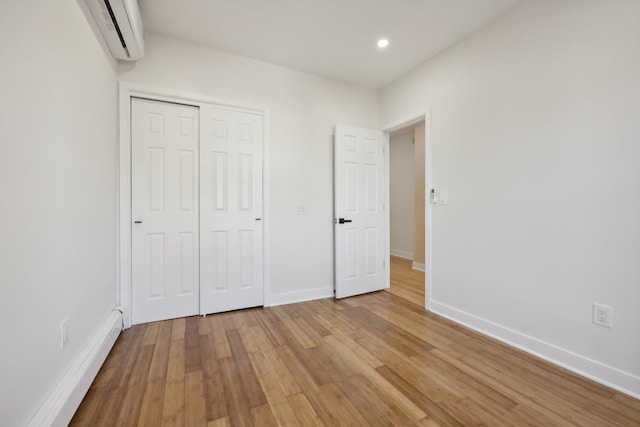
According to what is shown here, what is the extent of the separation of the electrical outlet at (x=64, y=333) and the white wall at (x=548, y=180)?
2.85m

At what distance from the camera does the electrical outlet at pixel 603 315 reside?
162 centimetres

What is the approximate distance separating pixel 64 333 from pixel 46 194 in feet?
2.36

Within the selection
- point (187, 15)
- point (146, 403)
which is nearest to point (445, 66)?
point (187, 15)

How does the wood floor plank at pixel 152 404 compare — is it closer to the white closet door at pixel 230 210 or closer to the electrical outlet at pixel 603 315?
the white closet door at pixel 230 210

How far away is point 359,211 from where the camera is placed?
10.7ft

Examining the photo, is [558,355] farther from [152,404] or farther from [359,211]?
[152,404]

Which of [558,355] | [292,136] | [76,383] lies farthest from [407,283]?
[76,383]

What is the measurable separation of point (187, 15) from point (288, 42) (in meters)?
0.86

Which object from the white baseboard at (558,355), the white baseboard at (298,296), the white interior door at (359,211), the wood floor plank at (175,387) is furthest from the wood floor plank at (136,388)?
the white baseboard at (558,355)

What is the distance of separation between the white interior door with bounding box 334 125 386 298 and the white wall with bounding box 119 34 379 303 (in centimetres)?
17

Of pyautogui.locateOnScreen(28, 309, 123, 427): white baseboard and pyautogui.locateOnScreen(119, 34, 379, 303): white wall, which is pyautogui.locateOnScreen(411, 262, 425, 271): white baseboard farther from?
pyautogui.locateOnScreen(28, 309, 123, 427): white baseboard

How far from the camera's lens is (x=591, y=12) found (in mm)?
1681

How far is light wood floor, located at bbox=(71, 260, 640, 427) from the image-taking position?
53.3 inches

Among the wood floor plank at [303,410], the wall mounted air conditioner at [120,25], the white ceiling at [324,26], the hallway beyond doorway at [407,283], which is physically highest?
the white ceiling at [324,26]
